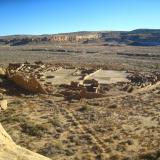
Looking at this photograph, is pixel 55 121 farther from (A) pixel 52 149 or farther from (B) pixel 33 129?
(A) pixel 52 149

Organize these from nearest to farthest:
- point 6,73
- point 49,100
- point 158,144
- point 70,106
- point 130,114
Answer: point 158,144, point 130,114, point 70,106, point 49,100, point 6,73

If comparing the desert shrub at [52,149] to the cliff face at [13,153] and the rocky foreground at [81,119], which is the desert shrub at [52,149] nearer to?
the rocky foreground at [81,119]

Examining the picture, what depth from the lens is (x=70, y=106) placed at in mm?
30797

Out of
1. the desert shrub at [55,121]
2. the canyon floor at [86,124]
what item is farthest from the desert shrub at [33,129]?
the desert shrub at [55,121]

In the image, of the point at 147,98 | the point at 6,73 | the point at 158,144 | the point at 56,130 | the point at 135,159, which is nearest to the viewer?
the point at 135,159

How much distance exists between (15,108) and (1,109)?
3.64 feet

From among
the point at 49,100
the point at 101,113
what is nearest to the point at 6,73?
the point at 49,100

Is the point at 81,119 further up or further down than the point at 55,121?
further down

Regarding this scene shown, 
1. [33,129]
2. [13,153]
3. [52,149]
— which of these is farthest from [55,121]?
[13,153]

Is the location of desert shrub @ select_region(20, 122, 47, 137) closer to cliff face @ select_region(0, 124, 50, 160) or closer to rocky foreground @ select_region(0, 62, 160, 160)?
rocky foreground @ select_region(0, 62, 160, 160)

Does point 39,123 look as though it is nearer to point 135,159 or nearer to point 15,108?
point 15,108

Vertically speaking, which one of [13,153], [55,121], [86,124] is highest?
[13,153]

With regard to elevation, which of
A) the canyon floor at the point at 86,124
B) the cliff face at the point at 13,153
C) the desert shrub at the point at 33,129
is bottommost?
the canyon floor at the point at 86,124

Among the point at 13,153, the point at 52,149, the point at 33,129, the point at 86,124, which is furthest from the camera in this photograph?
the point at 86,124
